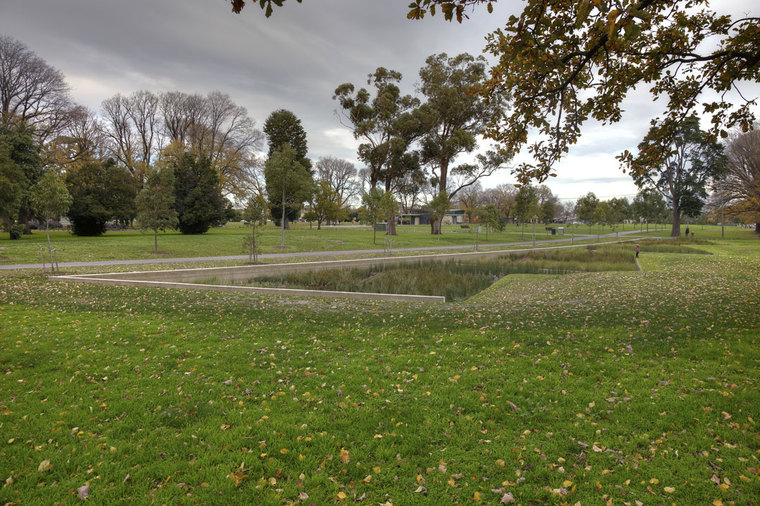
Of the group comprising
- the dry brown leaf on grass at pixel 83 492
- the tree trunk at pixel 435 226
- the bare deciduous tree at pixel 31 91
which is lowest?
the dry brown leaf on grass at pixel 83 492

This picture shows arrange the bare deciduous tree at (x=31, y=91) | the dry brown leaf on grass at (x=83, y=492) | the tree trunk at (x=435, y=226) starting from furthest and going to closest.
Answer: the tree trunk at (x=435, y=226) < the bare deciduous tree at (x=31, y=91) < the dry brown leaf on grass at (x=83, y=492)

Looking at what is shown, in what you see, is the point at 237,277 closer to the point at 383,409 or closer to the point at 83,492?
the point at 383,409

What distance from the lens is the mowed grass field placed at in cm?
303

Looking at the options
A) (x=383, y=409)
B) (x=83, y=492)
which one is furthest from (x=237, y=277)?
(x=83, y=492)

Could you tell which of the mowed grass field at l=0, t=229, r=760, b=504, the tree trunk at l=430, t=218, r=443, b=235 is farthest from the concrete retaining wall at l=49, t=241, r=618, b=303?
the tree trunk at l=430, t=218, r=443, b=235

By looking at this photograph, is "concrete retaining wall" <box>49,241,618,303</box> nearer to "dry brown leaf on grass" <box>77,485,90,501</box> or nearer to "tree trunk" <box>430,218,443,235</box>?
"dry brown leaf on grass" <box>77,485,90,501</box>

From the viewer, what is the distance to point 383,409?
420 cm

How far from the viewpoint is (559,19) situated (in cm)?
621

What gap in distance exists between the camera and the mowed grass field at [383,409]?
3025mm

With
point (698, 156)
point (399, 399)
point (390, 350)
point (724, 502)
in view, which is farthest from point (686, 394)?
point (698, 156)

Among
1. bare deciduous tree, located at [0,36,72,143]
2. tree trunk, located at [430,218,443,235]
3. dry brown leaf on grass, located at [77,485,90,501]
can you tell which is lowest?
dry brown leaf on grass, located at [77,485,90,501]

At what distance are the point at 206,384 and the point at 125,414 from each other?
2.99ft

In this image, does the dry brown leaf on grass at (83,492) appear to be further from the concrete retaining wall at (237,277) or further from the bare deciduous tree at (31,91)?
the bare deciduous tree at (31,91)

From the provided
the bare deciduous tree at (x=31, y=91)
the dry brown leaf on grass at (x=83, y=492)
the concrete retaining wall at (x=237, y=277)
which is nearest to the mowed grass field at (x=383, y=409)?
the dry brown leaf on grass at (x=83, y=492)
